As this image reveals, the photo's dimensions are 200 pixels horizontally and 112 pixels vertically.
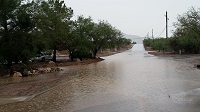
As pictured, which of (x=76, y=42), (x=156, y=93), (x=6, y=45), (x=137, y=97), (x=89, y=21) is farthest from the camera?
(x=89, y=21)

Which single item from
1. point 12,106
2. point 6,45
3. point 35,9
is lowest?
point 12,106

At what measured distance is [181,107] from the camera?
11023 millimetres

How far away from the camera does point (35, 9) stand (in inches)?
1174

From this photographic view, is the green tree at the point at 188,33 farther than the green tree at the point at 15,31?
Yes

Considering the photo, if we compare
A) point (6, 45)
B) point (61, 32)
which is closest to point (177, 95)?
point (6, 45)

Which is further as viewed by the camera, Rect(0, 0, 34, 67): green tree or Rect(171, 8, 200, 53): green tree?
Rect(171, 8, 200, 53): green tree

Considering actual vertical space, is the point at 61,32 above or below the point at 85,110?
above

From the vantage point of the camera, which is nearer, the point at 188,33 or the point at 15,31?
the point at 15,31

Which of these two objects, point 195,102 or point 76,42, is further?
point 76,42

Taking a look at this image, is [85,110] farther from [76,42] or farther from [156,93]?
[76,42]

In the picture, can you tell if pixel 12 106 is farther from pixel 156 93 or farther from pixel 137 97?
pixel 156 93

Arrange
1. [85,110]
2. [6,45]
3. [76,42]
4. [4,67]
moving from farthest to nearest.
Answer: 1. [76,42]
2. [4,67]
3. [6,45]
4. [85,110]

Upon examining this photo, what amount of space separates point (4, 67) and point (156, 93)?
19477mm

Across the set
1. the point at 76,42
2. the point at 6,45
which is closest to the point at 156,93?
the point at 6,45
